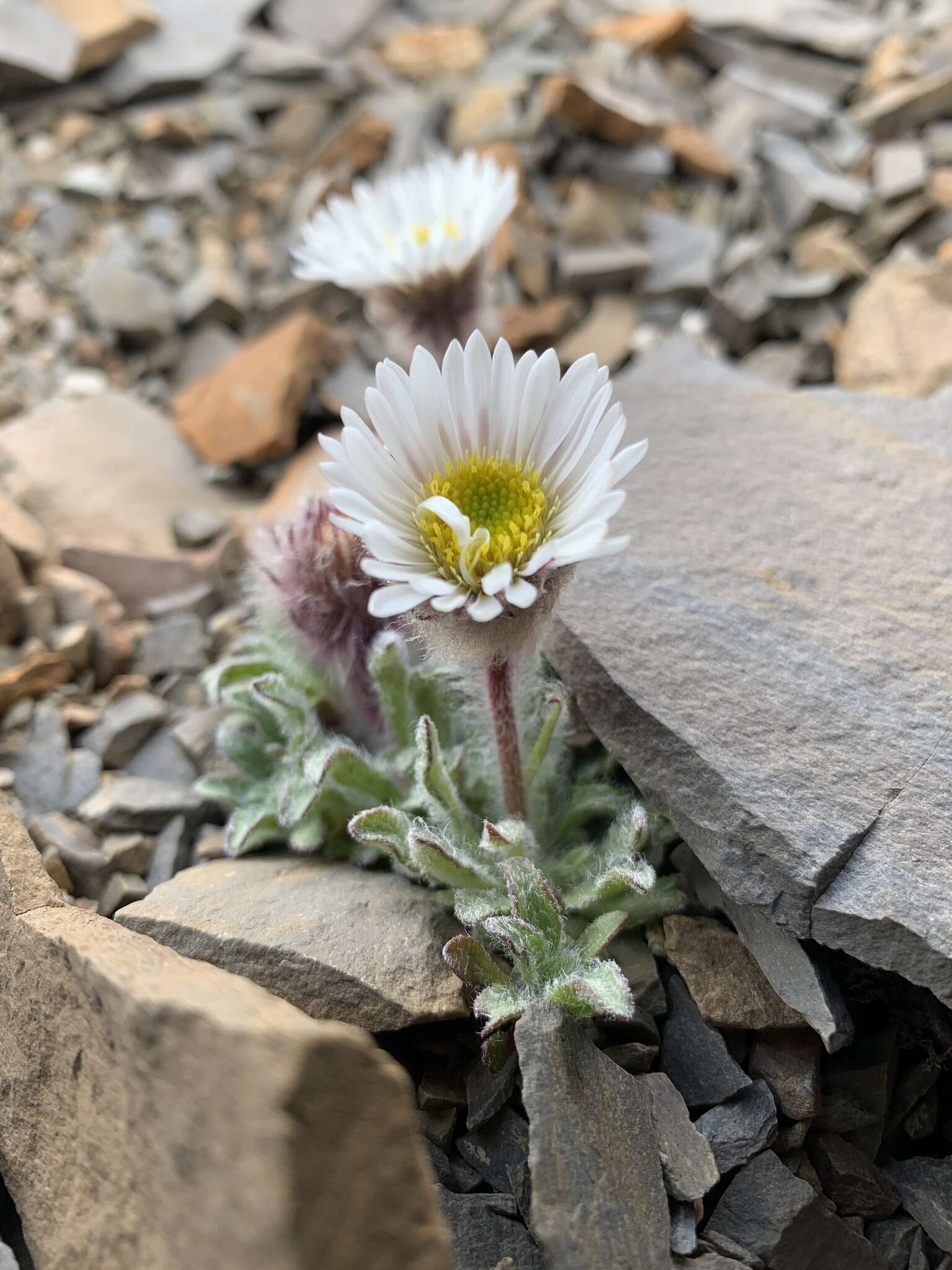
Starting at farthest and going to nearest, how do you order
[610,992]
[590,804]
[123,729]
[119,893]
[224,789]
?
[123,729]
[224,789]
[119,893]
[590,804]
[610,992]

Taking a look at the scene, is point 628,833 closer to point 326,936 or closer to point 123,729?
point 326,936

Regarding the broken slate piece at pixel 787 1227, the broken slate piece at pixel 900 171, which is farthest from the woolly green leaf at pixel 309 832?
the broken slate piece at pixel 900 171

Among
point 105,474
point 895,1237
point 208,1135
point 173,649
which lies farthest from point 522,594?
point 105,474

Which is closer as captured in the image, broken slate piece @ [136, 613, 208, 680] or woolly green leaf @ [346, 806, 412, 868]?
woolly green leaf @ [346, 806, 412, 868]

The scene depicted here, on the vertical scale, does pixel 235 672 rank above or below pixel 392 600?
below

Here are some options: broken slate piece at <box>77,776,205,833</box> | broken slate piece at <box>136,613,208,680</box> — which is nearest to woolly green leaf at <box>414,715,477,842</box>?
broken slate piece at <box>77,776,205,833</box>

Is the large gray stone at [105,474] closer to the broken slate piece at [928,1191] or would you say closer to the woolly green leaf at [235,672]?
the woolly green leaf at [235,672]

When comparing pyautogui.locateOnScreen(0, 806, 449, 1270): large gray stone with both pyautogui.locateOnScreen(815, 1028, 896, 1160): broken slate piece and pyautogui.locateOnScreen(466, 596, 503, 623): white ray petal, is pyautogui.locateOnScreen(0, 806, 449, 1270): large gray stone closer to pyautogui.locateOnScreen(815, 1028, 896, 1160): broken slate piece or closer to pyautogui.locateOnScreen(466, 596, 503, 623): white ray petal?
pyautogui.locateOnScreen(466, 596, 503, 623): white ray petal

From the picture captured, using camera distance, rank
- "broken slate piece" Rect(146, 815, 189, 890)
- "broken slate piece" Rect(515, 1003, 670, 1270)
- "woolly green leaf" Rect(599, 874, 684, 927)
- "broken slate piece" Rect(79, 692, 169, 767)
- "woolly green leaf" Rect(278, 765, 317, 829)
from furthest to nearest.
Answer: "broken slate piece" Rect(79, 692, 169, 767) → "broken slate piece" Rect(146, 815, 189, 890) → "woolly green leaf" Rect(278, 765, 317, 829) → "woolly green leaf" Rect(599, 874, 684, 927) → "broken slate piece" Rect(515, 1003, 670, 1270)
